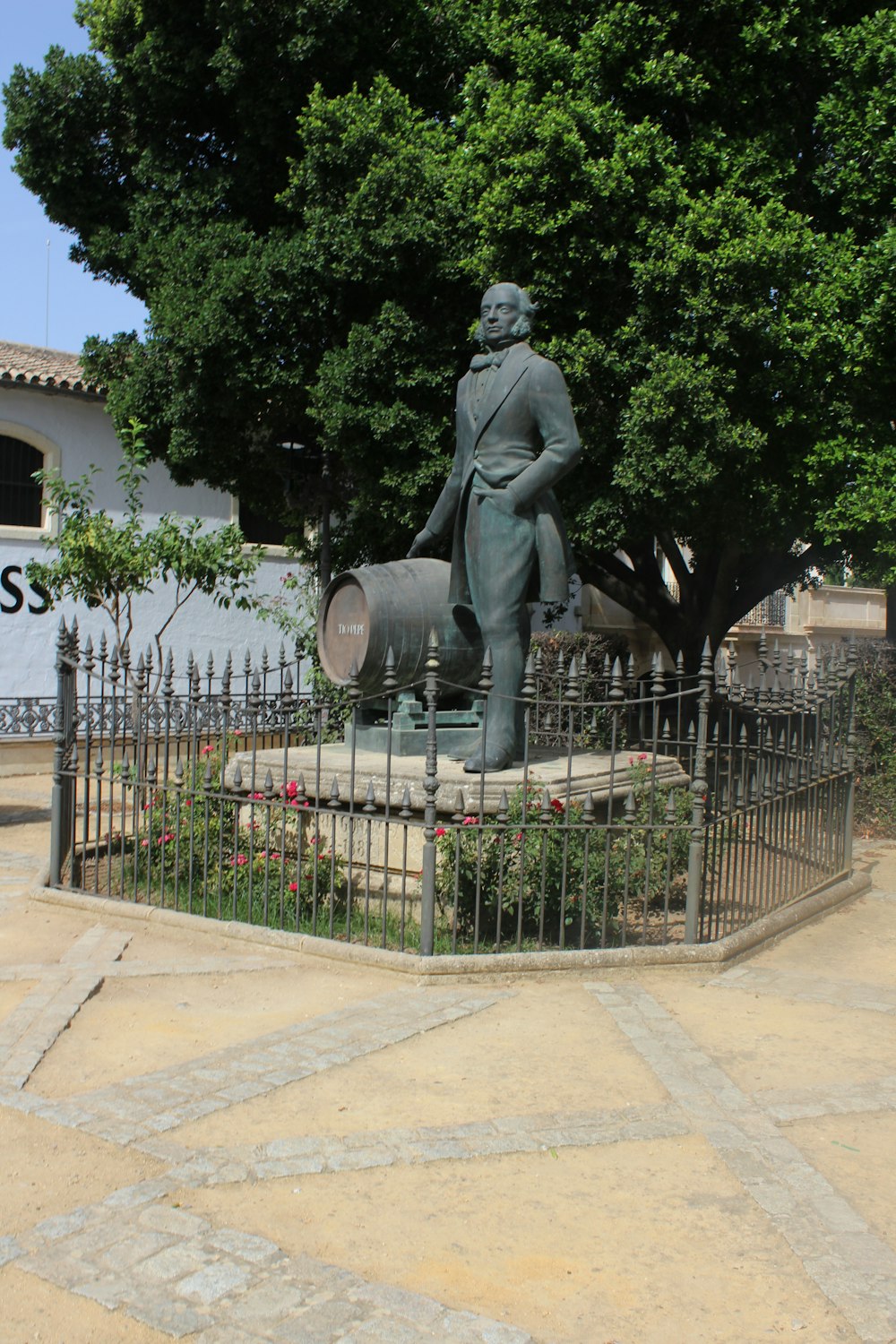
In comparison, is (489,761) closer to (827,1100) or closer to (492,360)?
(492,360)

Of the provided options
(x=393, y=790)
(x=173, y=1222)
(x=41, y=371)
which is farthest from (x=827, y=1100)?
(x=41, y=371)

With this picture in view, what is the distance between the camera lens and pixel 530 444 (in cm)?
717

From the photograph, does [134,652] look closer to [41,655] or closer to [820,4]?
[41,655]

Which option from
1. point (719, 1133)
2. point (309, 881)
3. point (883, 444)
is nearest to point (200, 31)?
point (883, 444)

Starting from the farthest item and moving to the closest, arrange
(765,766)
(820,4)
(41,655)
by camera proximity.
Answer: (41,655) < (820,4) < (765,766)

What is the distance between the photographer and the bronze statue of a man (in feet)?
22.8

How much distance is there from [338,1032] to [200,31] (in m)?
11.8

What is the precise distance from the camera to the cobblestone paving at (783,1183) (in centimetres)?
321

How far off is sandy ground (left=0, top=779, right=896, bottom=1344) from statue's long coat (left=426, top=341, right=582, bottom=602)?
8.11ft

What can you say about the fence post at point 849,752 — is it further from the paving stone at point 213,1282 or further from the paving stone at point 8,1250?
the paving stone at point 8,1250

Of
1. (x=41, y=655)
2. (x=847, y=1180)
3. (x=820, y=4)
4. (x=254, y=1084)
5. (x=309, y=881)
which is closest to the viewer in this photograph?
(x=847, y=1180)

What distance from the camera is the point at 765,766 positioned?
7.57 meters

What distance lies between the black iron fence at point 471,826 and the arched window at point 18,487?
976cm

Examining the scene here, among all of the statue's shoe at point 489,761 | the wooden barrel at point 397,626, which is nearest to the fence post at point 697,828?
the statue's shoe at point 489,761
